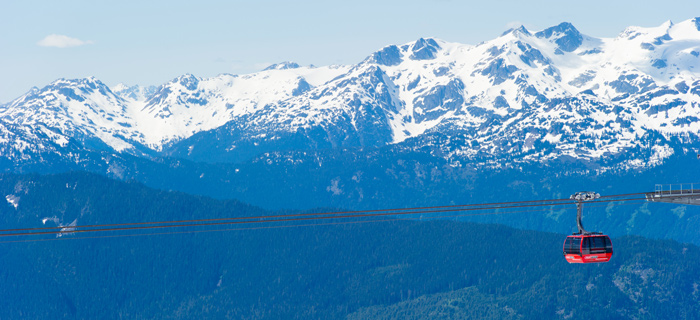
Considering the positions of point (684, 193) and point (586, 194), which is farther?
point (684, 193)

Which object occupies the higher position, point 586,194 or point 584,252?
point 586,194

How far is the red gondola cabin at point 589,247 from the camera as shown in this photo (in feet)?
335

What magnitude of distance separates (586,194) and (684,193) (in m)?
22.8

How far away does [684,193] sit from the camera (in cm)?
10612

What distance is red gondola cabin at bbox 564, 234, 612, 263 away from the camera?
10200 cm

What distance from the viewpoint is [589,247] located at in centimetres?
10200

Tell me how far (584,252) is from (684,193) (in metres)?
13.1

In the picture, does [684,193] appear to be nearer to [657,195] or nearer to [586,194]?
[657,195]

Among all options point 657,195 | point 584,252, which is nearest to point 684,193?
point 657,195

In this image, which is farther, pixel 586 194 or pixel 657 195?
pixel 657 195

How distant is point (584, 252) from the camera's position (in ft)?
334

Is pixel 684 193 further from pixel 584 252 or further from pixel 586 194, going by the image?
pixel 586 194

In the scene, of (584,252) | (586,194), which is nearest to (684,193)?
(584,252)

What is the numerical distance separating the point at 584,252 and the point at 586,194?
15.3 metres
